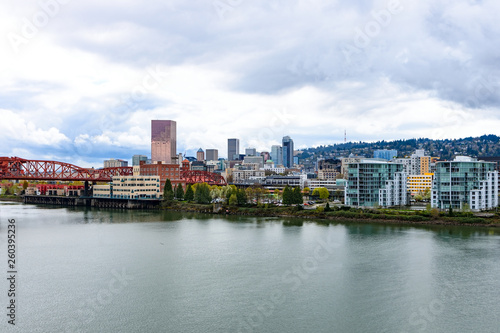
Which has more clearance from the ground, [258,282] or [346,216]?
[346,216]

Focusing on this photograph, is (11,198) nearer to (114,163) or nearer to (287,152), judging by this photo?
(114,163)

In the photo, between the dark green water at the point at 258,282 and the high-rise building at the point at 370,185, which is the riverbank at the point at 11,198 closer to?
the dark green water at the point at 258,282

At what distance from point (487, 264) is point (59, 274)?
14.4 metres

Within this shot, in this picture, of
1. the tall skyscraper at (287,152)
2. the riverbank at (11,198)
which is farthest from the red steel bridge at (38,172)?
the tall skyscraper at (287,152)

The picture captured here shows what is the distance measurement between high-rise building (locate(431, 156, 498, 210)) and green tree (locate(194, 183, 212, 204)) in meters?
18.2

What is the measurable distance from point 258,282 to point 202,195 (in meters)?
25.2

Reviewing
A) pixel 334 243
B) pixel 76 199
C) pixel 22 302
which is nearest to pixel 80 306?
pixel 22 302

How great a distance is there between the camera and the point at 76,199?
48719 millimetres

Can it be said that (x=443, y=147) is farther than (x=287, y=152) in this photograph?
No

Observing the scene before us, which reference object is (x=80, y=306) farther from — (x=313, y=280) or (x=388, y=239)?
(x=388, y=239)

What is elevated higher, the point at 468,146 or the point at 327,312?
the point at 468,146

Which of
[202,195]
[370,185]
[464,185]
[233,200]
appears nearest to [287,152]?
[202,195]

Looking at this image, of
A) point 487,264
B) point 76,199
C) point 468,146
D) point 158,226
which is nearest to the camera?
point 487,264

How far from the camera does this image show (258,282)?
42.9ft
